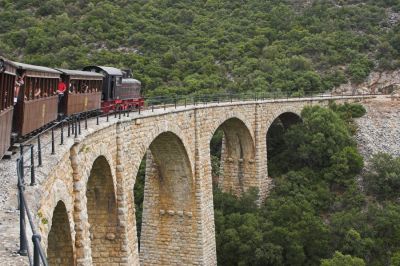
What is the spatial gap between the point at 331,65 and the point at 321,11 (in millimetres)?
13986

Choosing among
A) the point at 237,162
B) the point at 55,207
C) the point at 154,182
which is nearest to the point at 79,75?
the point at 154,182

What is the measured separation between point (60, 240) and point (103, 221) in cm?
595

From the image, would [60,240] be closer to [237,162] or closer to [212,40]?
[237,162]

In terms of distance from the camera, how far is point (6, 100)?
11133 mm

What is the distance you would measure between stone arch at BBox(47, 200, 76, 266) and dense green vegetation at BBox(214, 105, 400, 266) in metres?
15.8

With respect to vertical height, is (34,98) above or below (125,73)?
below

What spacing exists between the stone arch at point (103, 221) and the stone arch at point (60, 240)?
515cm

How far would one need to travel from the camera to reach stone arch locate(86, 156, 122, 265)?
1691cm

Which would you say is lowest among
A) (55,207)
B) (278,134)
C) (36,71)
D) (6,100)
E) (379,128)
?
(55,207)

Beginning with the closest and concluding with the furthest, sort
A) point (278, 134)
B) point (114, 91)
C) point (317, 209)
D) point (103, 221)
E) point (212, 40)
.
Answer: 1. point (103, 221)
2. point (114, 91)
3. point (317, 209)
4. point (278, 134)
5. point (212, 40)

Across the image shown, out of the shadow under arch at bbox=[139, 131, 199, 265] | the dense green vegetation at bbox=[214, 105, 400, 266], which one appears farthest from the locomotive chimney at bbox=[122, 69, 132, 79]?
the dense green vegetation at bbox=[214, 105, 400, 266]

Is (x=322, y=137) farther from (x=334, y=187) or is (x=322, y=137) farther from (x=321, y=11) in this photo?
(x=321, y=11)

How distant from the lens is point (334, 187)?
34969 mm

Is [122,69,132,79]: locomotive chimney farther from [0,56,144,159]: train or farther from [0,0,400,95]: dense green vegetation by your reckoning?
[0,0,400,95]: dense green vegetation
